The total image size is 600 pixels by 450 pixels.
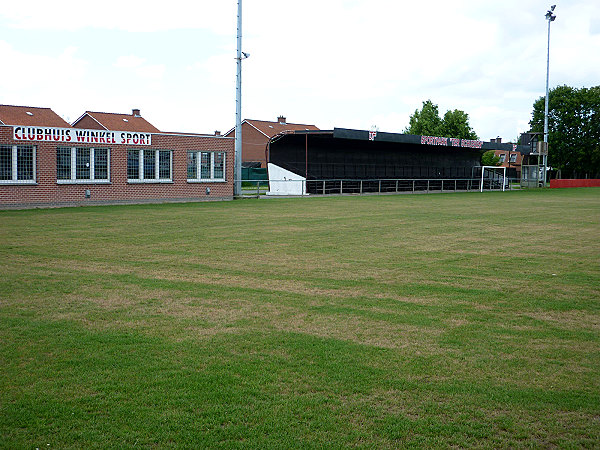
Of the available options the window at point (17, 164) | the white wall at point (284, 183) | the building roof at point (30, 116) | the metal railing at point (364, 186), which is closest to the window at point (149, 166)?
the window at point (17, 164)

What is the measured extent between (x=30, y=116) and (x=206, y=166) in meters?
34.7

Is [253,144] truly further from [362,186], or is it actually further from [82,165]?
[82,165]


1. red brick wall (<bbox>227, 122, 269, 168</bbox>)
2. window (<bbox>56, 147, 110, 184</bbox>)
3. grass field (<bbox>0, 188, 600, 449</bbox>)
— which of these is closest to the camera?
grass field (<bbox>0, 188, 600, 449</bbox>)

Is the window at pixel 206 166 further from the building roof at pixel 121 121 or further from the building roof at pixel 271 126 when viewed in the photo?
the building roof at pixel 271 126

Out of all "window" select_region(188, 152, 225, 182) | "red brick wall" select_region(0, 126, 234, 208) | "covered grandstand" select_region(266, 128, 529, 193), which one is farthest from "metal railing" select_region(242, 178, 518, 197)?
"red brick wall" select_region(0, 126, 234, 208)

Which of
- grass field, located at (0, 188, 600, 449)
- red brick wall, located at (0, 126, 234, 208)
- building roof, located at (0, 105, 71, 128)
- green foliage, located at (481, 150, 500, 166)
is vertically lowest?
grass field, located at (0, 188, 600, 449)

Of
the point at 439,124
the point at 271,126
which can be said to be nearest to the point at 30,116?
the point at 271,126

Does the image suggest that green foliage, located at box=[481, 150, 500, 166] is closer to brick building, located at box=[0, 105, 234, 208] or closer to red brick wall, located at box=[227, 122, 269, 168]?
red brick wall, located at box=[227, 122, 269, 168]

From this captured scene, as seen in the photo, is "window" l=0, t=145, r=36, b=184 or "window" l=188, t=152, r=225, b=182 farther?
"window" l=188, t=152, r=225, b=182

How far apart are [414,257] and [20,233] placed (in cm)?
948

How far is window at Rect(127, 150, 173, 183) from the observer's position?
28.4 meters

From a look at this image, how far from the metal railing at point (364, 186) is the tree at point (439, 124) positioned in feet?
82.8

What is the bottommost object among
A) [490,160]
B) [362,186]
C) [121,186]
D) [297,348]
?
[297,348]

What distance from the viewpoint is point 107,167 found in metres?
27.4
